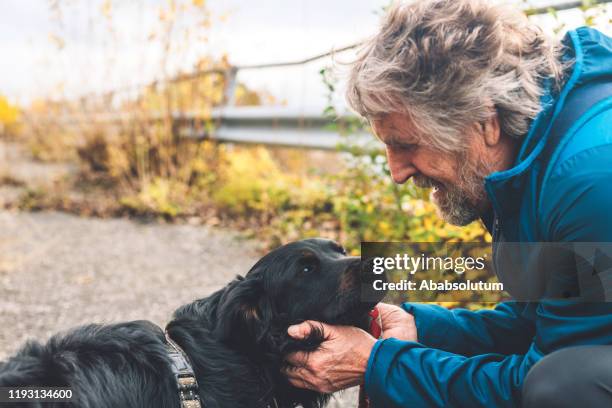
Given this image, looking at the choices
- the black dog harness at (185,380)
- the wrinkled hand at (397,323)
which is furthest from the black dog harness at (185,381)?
the wrinkled hand at (397,323)

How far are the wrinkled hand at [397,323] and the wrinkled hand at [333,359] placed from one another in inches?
9.7

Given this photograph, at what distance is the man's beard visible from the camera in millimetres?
2062

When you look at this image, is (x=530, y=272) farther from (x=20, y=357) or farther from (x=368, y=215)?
(x=368, y=215)

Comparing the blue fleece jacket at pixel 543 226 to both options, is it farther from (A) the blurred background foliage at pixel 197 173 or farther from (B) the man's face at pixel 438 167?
(A) the blurred background foliage at pixel 197 173

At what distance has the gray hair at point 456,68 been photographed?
6.31 ft

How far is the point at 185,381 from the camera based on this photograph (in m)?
1.97

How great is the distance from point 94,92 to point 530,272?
6542 millimetres

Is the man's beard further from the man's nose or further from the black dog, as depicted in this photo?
the black dog

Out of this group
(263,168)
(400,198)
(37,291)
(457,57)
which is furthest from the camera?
(263,168)

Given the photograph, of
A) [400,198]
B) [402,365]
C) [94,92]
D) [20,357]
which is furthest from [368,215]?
[94,92]

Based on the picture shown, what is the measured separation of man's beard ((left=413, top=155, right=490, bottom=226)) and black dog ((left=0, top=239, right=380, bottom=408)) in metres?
0.37

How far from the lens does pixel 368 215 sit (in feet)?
13.7

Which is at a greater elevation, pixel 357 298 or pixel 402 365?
pixel 357 298

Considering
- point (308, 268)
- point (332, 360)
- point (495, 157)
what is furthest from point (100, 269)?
point (495, 157)
